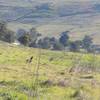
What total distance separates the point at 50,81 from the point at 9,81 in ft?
16.6

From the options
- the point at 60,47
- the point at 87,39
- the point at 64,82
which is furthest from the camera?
the point at 87,39

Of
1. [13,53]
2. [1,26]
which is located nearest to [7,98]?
[13,53]

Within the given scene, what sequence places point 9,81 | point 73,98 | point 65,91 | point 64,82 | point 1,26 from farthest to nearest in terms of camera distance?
1. point 1,26
2. point 9,81
3. point 64,82
4. point 65,91
5. point 73,98

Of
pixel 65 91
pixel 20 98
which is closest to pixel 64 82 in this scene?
pixel 65 91

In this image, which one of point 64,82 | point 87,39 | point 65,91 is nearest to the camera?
point 65,91

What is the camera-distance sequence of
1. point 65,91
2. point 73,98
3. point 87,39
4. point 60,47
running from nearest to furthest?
point 73,98 < point 65,91 < point 60,47 < point 87,39

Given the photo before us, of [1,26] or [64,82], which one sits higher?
[1,26]

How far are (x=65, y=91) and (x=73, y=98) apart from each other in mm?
4004

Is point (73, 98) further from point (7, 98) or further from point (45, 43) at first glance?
point (45, 43)

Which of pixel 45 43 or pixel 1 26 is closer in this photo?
pixel 1 26

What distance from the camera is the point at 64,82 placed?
39156 millimetres

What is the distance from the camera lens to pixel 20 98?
963 inches

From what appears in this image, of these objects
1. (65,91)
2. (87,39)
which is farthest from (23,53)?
(87,39)

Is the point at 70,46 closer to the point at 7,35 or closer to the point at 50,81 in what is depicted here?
the point at 7,35
